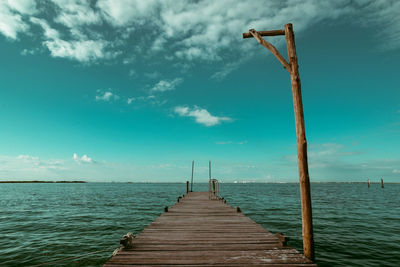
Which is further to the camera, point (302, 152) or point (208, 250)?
point (208, 250)

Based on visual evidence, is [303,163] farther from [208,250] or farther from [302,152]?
[208,250]

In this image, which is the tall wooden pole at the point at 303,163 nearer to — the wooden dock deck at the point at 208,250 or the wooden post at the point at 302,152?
the wooden post at the point at 302,152

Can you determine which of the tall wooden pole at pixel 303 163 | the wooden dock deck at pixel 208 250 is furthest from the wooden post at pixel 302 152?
the wooden dock deck at pixel 208 250

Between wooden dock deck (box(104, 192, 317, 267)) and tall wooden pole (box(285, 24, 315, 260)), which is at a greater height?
tall wooden pole (box(285, 24, 315, 260))

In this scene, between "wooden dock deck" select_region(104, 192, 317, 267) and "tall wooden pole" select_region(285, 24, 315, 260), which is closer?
"wooden dock deck" select_region(104, 192, 317, 267)

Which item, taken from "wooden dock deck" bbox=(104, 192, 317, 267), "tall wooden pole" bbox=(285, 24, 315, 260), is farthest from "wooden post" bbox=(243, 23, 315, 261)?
"wooden dock deck" bbox=(104, 192, 317, 267)

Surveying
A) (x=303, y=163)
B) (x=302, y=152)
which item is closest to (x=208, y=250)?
(x=303, y=163)

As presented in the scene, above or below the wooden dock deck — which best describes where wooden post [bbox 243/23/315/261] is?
above

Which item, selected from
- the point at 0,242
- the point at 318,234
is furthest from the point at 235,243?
the point at 0,242

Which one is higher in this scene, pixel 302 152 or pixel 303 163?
pixel 302 152

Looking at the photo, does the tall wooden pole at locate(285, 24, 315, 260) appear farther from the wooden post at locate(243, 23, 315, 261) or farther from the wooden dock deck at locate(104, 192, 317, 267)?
the wooden dock deck at locate(104, 192, 317, 267)

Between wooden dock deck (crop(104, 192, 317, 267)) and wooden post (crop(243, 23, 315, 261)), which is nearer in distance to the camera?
wooden dock deck (crop(104, 192, 317, 267))

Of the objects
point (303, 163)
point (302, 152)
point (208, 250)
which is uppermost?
point (302, 152)

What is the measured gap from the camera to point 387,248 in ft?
31.9
